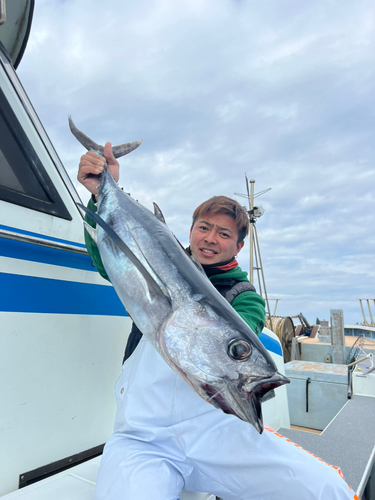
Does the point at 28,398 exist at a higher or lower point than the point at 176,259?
lower

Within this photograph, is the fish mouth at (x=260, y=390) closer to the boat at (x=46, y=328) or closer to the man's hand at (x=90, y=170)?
the boat at (x=46, y=328)

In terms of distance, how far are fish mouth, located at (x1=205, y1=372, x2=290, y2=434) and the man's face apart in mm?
1044

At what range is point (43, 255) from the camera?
5.82ft

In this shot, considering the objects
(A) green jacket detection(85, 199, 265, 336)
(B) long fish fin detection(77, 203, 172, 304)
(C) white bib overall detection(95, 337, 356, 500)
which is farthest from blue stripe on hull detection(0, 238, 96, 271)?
(C) white bib overall detection(95, 337, 356, 500)

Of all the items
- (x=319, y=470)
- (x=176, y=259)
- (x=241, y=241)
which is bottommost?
(x=319, y=470)

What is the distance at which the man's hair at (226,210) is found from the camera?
214cm

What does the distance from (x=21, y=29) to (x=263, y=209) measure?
44.6ft

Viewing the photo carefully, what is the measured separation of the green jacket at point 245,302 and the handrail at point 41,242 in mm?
82

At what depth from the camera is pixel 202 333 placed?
110 cm

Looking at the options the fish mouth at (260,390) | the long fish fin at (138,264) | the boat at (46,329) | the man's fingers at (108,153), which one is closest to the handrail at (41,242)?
the boat at (46,329)

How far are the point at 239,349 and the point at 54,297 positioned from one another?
1.17m

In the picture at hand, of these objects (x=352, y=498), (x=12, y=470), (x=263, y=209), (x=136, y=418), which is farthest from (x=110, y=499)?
(x=263, y=209)

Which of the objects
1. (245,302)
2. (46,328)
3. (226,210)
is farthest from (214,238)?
(46,328)

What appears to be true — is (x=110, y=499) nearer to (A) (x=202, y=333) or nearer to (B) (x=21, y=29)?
(A) (x=202, y=333)
